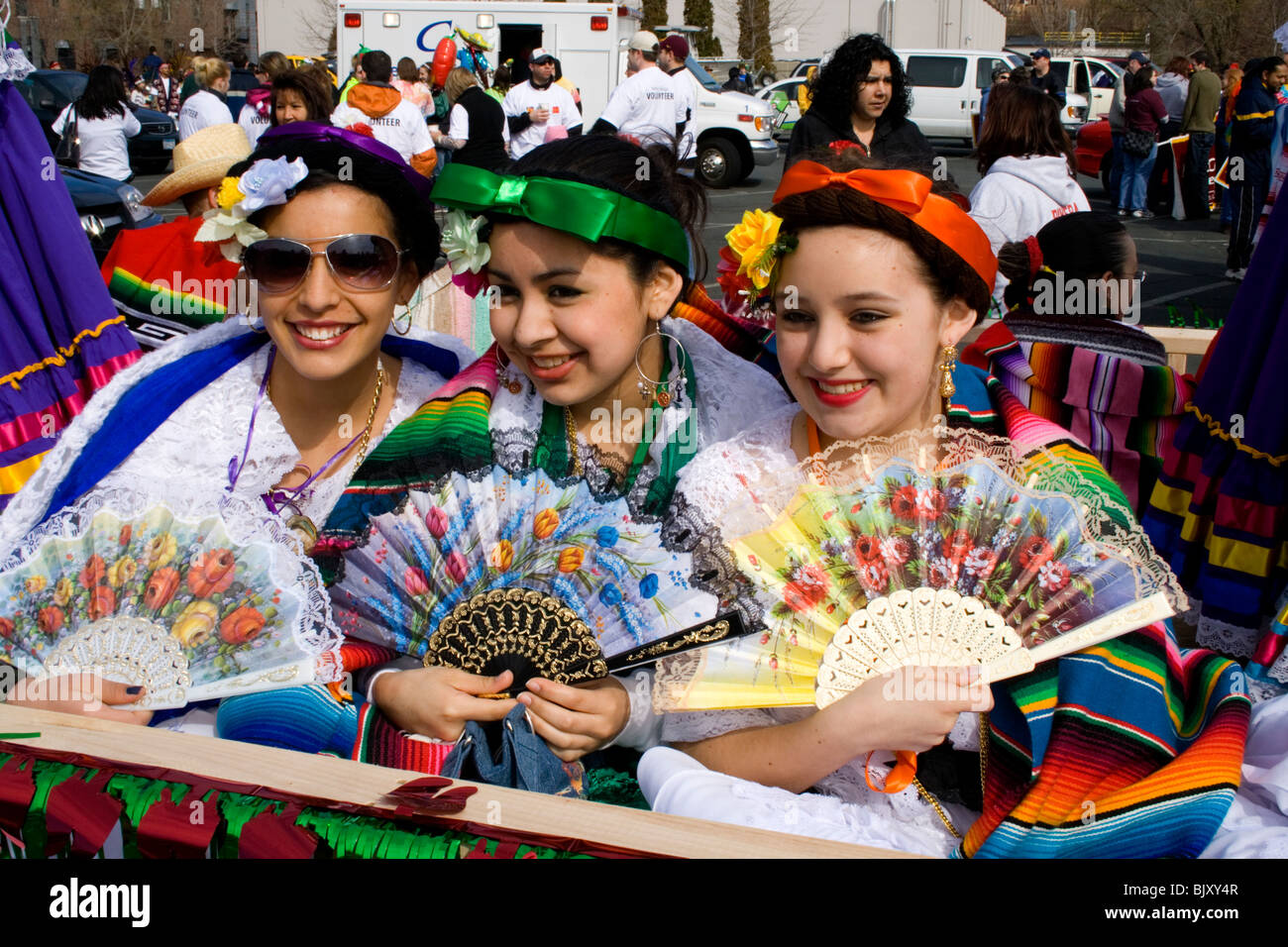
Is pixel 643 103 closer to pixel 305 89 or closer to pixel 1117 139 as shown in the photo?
pixel 305 89

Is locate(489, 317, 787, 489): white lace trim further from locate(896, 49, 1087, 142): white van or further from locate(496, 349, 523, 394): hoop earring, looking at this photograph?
locate(896, 49, 1087, 142): white van

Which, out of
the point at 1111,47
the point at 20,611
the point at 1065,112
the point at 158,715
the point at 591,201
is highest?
the point at 1111,47

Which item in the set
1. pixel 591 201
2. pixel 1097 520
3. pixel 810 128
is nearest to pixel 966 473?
pixel 1097 520

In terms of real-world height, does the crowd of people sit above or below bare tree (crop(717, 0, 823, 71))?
below

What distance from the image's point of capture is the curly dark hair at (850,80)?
6.18 metres

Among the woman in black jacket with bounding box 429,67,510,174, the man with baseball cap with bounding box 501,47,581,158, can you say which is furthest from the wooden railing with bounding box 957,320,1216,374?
the man with baseball cap with bounding box 501,47,581,158

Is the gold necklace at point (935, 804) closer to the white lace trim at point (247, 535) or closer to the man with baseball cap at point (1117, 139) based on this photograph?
the white lace trim at point (247, 535)

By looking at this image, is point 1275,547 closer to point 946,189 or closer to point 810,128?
point 946,189

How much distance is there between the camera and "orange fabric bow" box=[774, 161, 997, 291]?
2.26 meters

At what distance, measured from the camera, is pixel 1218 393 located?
2.76 m

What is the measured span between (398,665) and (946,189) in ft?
5.15

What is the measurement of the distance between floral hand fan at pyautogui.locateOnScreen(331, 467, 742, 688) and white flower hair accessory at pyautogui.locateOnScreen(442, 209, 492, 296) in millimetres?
474

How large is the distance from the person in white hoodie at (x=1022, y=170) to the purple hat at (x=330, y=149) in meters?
3.32

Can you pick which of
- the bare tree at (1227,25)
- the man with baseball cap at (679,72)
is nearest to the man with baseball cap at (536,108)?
the man with baseball cap at (679,72)
